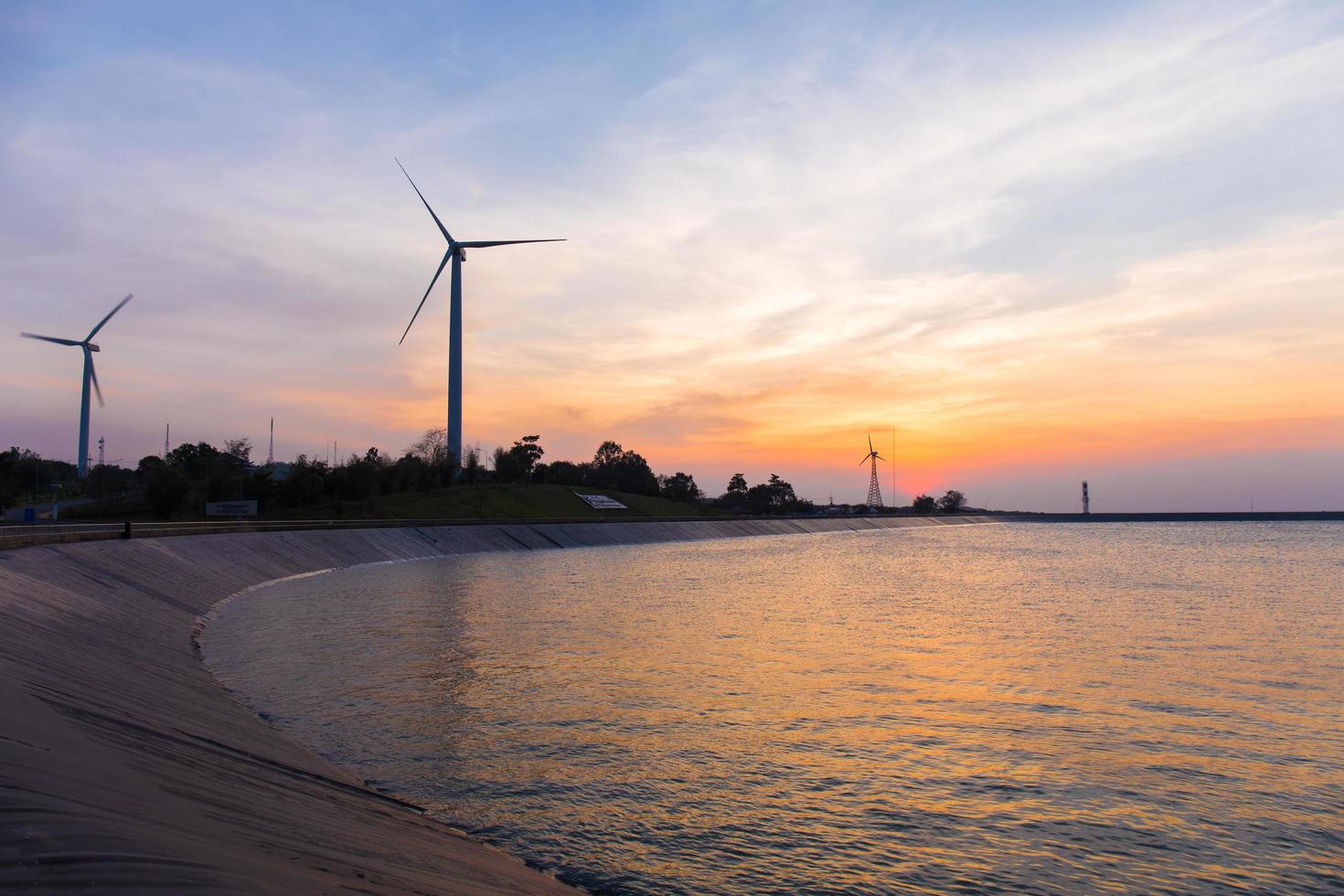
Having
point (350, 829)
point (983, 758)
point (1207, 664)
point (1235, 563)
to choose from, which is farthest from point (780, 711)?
point (1235, 563)

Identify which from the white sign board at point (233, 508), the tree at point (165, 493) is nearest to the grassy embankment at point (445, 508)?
the tree at point (165, 493)

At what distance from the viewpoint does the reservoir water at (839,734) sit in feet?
44.4

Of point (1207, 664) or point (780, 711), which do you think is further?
point (1207, 664)

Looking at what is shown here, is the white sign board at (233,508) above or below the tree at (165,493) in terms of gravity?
below

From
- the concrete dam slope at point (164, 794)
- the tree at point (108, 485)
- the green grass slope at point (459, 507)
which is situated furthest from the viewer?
the tree at point (108, 485)

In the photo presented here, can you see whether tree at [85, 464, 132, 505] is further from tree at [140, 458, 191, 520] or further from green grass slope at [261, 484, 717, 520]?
green grass slope at [261, 484, 717, 520]

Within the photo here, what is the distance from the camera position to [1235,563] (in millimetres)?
86000

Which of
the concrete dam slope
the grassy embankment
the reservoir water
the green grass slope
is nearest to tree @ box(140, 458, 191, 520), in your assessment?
the grassy embankment

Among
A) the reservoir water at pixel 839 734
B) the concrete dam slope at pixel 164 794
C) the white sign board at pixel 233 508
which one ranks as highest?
the white sign board at pixel 233 508

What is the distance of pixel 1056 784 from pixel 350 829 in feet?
40.3

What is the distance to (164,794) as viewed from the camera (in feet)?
36.2

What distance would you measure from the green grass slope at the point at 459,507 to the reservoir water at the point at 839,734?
92358 millimetres

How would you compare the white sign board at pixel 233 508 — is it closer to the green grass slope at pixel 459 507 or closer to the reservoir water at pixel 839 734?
the green grass slope at pixel 459 507

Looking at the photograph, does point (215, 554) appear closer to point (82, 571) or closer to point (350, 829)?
point (82, 571)
